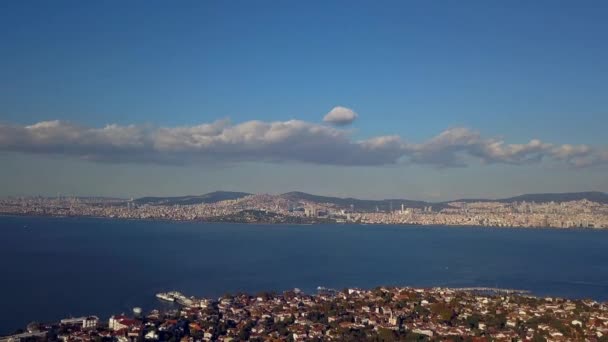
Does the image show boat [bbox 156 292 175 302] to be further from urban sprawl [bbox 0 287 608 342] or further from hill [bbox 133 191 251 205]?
hill [bbox 133 191 251 205]

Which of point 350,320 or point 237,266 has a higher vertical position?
point 350,320

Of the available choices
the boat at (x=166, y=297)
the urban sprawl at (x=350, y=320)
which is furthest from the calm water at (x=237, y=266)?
the urban sprawl at (x=350, y=320)

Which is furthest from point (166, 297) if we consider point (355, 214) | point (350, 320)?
point (355, 214)

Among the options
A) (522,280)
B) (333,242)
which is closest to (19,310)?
(522,280)

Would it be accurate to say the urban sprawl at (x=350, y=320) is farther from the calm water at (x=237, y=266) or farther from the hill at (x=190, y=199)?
the hill at (x=190, y=199)

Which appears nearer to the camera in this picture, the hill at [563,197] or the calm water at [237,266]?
the calm water at [237,266]

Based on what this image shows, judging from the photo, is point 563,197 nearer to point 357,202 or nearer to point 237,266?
point 357,202
